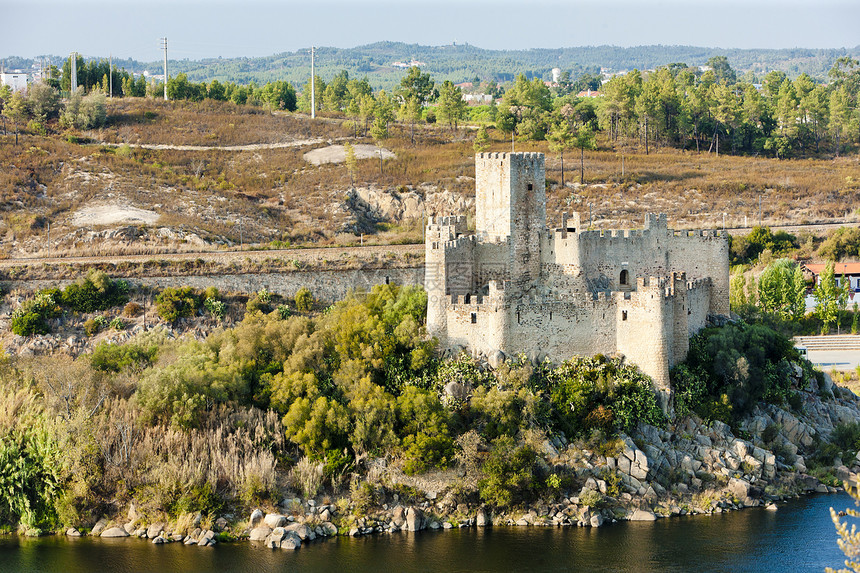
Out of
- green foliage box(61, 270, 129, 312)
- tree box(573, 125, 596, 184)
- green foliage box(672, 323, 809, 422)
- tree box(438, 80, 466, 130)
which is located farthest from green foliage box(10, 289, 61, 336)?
tree box(438, 80, 466, 130)

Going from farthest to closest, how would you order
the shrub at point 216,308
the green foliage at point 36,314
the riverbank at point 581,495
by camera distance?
the shrub at point 216,308
the green foliage at point 36,314
the riverbank at point 581,495

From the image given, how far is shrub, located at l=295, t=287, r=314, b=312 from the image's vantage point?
49.2m

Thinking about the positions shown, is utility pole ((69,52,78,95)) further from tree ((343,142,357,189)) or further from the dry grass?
tree ((343,142,357,189))

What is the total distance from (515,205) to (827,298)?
26.5m

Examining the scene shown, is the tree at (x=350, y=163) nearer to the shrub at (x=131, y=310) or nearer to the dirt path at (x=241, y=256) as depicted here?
the dirt path at (x=241, y=256)

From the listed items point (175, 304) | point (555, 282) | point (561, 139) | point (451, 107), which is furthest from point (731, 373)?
point (451, 107)

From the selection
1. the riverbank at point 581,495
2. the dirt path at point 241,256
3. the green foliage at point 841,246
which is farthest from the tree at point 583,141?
the riverbank at point 581,495

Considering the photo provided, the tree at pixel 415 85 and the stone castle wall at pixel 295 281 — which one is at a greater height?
the tree at pixel 415 85

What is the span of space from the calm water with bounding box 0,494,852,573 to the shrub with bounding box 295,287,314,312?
58.6ft

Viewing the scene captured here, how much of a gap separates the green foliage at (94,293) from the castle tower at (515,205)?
1789 centimetres

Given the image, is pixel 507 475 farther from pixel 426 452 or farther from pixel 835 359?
pixel 835 359

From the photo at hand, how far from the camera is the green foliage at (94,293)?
47.4 m

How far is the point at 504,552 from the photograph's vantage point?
105ft

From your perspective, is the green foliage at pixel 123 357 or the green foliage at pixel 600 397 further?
the green foliage at pixel 123 357
